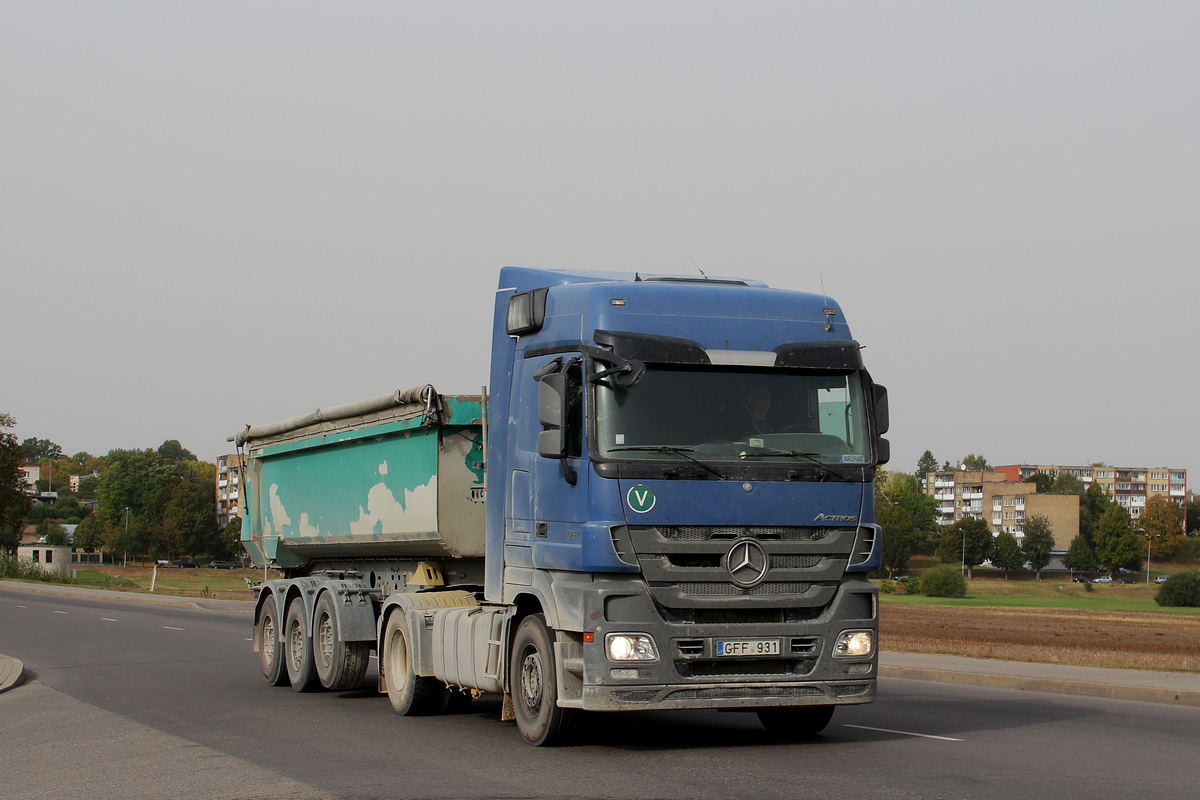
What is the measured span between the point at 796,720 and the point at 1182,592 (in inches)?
3164

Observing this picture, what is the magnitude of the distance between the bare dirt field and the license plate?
11023 millimetres

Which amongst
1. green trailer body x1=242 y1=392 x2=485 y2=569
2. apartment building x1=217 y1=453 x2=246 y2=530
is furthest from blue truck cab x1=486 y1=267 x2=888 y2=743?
apartment building x1=217 y1=453 x2=246 y2=530

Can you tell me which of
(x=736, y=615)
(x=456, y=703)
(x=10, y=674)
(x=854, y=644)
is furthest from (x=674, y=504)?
(x=10, y=674)

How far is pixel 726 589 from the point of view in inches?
386

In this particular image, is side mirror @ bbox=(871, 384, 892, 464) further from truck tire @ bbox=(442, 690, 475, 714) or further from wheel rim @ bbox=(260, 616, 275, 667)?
wheel rim @ bbox=(260, 616, 275, 667)

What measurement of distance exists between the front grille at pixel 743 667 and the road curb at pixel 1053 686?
695 centimetres

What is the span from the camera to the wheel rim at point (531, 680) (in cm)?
1041

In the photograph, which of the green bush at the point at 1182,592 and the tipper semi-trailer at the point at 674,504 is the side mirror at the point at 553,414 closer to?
the tipper semi-trailer at the point at 674,504

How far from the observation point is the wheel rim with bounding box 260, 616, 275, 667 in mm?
16688

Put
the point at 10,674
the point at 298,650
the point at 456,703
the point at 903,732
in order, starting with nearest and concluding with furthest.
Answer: the point at 903,732 < the point at 456,703 < the point at 298,650 < the point at 10,674

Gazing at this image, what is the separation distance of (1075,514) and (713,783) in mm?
184427

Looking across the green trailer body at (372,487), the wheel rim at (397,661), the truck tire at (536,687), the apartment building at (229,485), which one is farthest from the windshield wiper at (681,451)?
the apartment building at (229,485)

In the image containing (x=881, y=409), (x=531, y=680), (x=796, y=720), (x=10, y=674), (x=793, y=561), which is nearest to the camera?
(x=793, y=561)

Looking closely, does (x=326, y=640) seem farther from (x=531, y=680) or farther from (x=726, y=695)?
(x=726, y=695)
